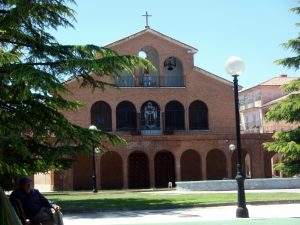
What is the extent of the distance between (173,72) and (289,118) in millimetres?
31313

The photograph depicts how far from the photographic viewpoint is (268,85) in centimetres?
8075

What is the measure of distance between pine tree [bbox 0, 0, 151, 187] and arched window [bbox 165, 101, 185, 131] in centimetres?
3543

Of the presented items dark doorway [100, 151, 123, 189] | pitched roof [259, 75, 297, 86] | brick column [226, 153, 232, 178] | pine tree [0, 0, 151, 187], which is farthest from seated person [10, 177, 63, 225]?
pitched roof [259, 75, 297, 86]

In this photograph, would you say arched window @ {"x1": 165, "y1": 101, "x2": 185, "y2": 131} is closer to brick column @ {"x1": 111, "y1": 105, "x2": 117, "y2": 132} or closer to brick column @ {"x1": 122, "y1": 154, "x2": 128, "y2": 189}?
brick column @ {"x1": 111, "y1": 105, "x2": 117, "y2": 132}

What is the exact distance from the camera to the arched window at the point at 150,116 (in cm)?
A: 4975

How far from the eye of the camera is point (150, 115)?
4997cm

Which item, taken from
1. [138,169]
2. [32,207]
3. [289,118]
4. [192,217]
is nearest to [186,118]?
[138,169]

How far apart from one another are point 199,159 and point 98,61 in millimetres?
38813

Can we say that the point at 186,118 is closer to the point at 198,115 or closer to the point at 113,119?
the point at 198,115

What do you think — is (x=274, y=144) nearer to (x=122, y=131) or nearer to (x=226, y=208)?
(x=226, y=208)

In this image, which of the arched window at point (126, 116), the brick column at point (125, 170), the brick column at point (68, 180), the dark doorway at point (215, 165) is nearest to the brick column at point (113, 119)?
the arched window at point (126, 116)

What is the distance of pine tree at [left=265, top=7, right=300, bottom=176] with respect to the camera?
20.0 metres

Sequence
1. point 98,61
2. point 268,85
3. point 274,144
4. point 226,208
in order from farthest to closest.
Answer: point 268,85 → point 274,144 → point 226,208 → point 98,61

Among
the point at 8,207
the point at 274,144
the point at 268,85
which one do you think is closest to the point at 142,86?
the point at 274,144
